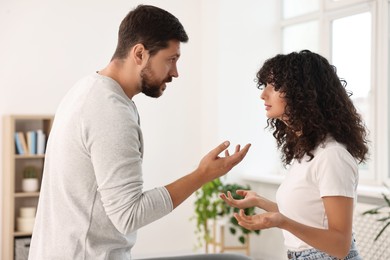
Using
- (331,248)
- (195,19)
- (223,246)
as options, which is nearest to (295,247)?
(331,248)

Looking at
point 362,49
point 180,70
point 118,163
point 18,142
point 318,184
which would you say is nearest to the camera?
point 118,163

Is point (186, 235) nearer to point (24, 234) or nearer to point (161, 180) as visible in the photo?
point (161, 180)

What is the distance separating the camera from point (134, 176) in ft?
5.41

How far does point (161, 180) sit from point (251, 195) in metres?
3.63

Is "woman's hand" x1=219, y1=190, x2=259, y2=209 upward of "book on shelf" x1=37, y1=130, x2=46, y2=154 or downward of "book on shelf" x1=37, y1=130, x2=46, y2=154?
downward

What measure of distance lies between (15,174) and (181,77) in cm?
179

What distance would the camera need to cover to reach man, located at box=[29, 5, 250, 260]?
1.65 meters

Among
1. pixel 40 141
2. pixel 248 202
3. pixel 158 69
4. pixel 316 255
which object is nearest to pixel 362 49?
pixel 40 141

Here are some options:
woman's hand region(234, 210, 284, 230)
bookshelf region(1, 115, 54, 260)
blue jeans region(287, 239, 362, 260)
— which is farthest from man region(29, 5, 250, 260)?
bookshelf region(1, 115, 54, 260)

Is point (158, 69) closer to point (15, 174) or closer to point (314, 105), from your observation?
point (314, 105)

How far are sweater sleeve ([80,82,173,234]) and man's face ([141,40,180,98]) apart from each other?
17 cm

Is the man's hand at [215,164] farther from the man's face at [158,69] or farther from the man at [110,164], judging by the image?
the man's face at [158,69]

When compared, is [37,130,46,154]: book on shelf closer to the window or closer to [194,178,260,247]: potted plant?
[194,178,260,247]: potted plant

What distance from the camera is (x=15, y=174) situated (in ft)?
16.8
